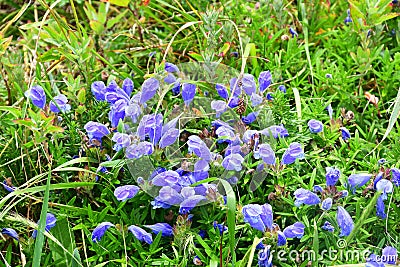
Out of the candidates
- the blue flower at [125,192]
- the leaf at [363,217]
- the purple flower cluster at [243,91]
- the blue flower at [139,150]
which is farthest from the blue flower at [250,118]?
the leaf at [363,217]

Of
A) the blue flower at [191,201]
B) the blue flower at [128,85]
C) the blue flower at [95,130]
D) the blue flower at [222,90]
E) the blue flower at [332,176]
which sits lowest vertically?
the blue flower at [191,201]

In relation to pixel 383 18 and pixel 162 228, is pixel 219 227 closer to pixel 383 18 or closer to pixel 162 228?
pixel 162 228

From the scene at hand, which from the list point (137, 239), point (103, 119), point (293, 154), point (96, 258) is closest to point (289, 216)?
point (293, 154)

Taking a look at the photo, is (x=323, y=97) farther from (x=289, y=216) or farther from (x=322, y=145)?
(x=289, y=216)

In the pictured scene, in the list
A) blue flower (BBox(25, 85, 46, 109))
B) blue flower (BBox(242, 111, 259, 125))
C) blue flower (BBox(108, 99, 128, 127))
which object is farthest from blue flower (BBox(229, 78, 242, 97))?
blue flower (BBox(25, 85, 46, 109))

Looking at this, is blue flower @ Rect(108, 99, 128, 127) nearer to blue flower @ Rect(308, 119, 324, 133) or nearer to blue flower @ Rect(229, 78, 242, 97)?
blue flower @ Rect(229, 78, 242, 97)

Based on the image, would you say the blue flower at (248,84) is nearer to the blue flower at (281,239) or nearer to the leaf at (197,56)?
the leaf at (197,56)
